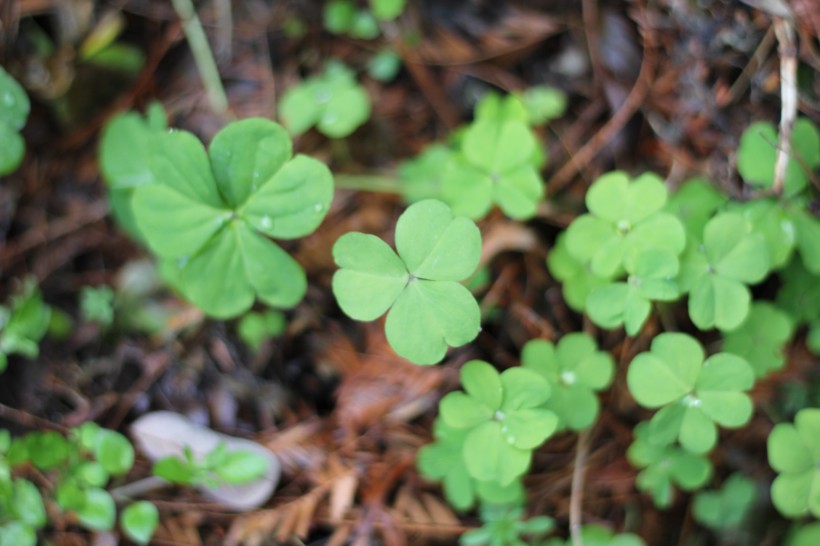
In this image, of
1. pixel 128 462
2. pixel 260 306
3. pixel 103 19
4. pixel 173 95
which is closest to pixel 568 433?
pixel 260 306

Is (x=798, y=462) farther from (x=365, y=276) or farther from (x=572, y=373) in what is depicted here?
(x=365, y=276)

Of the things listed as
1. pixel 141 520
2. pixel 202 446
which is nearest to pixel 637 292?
pixel 202 446

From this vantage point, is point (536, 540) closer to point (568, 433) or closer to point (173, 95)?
point (568, 433)

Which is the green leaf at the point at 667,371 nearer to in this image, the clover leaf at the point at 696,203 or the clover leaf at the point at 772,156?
the clover leaf at the point at 696,203

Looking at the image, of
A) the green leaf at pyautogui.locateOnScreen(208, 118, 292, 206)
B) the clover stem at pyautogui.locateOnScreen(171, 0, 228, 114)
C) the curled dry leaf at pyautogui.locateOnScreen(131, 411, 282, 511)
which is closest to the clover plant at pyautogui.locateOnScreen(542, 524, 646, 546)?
the curled dry leaf at pyautogui.locateOnScreen(131, 411, 282, 511)

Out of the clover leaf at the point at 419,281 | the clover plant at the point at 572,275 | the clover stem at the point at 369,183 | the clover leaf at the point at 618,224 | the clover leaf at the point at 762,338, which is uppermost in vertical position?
the clover leaf at the point at 419,281

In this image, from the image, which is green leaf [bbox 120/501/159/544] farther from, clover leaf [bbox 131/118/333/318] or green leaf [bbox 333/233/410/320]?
green leaf [bbox 333/233/410/320]

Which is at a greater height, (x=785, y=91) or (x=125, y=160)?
(x=785, y=91)

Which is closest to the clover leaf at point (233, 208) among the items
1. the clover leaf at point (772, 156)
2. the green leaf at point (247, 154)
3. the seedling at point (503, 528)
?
the green leaf at point (247, 154)
